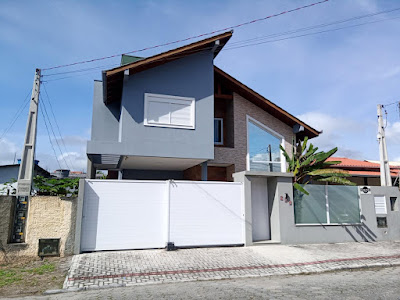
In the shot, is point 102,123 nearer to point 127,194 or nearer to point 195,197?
point 127,194

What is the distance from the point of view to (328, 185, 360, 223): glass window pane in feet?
40.7

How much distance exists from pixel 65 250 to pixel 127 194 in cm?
241

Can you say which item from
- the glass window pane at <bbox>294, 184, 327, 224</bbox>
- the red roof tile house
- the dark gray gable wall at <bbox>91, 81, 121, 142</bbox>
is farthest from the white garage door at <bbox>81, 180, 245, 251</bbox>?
the red roof tile house

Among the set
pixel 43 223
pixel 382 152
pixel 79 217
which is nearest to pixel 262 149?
pixel 382 152

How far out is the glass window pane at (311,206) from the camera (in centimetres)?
1195

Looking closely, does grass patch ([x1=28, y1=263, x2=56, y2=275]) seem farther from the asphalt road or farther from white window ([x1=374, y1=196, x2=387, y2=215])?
white window ([x1=374, y1=196, x2=387, y2=215])

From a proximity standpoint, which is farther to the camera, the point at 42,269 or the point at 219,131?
the point at 219,131

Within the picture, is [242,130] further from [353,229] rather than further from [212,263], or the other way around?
[212,263]

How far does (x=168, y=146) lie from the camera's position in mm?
12109

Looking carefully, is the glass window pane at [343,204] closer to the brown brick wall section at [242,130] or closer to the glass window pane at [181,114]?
the brown brick wall section at [242,130]

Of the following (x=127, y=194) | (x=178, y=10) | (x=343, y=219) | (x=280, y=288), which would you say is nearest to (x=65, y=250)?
(x=127, y=194)

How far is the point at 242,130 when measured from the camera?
15.4 m

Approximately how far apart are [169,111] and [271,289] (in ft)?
25.7

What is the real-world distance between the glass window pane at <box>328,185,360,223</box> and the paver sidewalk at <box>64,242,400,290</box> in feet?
4.66
